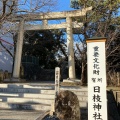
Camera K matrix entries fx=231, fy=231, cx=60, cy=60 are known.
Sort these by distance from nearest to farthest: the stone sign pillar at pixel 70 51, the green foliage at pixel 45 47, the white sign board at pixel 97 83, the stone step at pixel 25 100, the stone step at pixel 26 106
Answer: the white sign board at pixel 97 83 < the stone step at pixel 26 106 < the stone step at pixel 25 100 < the stone sign pillar at pixel 70 51 < the green foliage at pixel 45 47

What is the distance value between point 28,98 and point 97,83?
5.04 m

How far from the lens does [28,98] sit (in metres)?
9.45

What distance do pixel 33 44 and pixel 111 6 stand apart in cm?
1050

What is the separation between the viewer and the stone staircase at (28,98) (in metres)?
8.68

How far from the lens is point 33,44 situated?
23.3 metres

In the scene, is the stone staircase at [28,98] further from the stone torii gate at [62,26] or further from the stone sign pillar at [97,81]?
the stone torii gate at [62,26]

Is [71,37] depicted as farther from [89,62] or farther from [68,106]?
[89,62]

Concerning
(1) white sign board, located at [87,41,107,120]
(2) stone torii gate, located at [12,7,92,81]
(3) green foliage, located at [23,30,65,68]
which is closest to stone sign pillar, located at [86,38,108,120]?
(1) white sign board, located at [87,41,107,120]

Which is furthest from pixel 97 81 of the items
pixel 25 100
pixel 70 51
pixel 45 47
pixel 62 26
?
pixel 45 47

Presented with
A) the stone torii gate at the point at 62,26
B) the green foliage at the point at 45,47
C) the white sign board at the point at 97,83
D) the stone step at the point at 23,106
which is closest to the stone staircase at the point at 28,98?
the stone step at the point at 23,106

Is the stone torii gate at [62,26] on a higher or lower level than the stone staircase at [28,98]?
higher

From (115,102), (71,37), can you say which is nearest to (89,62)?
(115,102)

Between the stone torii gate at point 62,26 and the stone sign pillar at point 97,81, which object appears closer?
the stone sign pillar at point 97,81

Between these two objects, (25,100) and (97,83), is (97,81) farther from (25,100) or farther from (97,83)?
(25,100)
